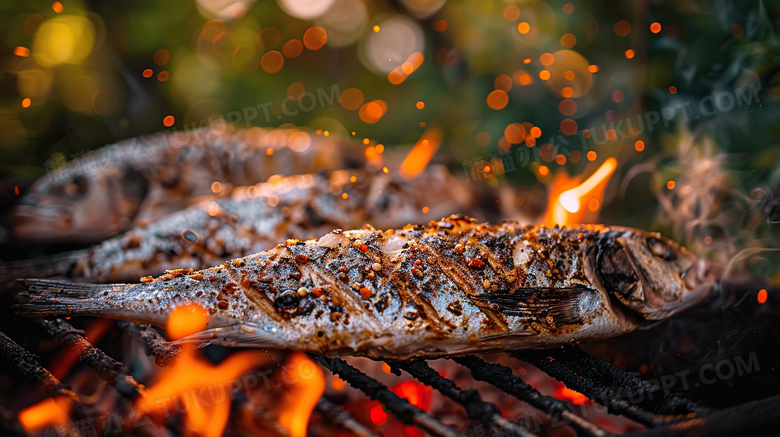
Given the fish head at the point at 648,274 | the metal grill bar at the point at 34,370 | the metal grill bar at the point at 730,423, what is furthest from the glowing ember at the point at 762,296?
the metal grill bar at the point at 34,370

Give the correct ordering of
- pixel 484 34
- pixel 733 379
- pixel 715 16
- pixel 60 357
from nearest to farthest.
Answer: pixel 733 379 < pixel 60 357 < pixel 715 16 < pixel 484 34

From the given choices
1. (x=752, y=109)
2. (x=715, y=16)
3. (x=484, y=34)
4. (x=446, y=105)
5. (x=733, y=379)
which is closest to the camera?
(x=733, y=379)

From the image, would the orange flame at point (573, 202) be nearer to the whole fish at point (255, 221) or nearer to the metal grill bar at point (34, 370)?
the whole fish at point (255, 221)

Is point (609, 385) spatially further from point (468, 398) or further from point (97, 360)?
point (97, 360)

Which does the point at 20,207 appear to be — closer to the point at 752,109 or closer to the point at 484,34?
the point at 484,34

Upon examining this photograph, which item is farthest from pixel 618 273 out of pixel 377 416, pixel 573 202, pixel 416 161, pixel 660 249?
pixel 416 161

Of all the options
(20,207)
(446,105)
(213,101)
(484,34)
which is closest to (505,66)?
(484,34)
